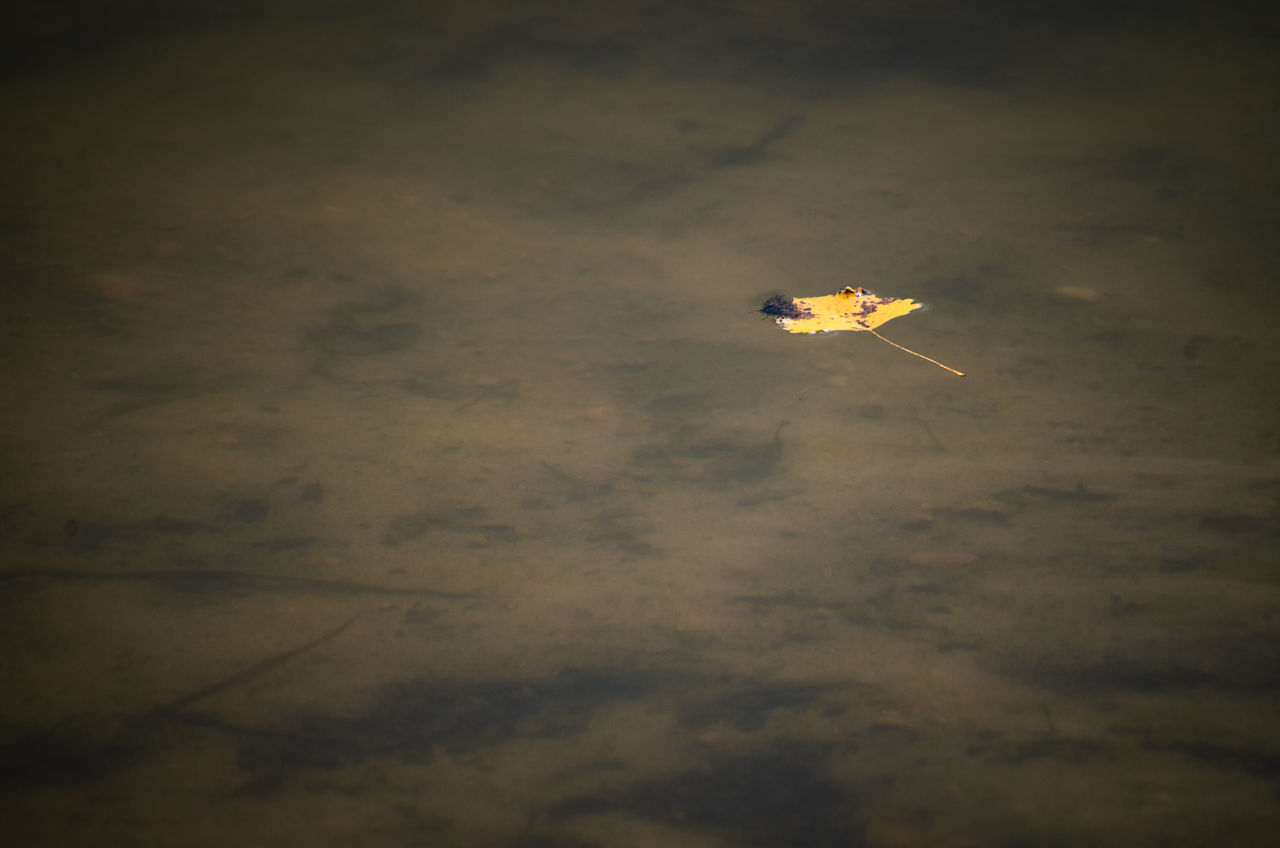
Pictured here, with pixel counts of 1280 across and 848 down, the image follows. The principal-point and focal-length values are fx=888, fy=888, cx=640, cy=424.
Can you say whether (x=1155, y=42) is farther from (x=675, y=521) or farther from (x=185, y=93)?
(x=185, y=93)

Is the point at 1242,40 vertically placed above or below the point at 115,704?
above

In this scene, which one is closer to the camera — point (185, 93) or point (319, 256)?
point (319, 256)

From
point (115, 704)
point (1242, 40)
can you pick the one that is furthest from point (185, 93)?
point (1242, 40)

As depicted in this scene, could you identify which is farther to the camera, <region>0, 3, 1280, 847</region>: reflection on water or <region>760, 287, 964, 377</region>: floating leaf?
<region>760, 287, 964, 377</region>: floating leaf

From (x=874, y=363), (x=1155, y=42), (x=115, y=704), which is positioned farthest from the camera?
(x=1155, y=42)
